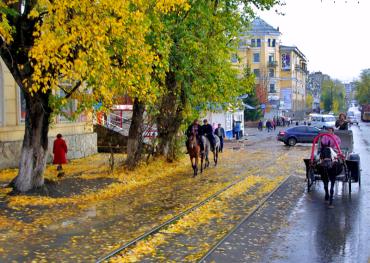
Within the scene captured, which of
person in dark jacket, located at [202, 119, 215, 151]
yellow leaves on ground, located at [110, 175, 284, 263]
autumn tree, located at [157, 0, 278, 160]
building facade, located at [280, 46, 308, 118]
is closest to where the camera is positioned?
yellow leaves on ground, located at [110, 175, 284, 263]

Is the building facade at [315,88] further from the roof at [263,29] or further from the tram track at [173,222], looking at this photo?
the tram track at [173,222]

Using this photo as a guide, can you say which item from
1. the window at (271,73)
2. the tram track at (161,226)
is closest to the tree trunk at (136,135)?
the tram track at (161,226)

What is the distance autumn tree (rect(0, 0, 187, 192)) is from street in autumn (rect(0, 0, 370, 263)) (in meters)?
0.04

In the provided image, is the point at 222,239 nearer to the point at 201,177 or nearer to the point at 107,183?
the point at 107,183

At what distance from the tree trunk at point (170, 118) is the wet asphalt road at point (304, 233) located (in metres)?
8.75

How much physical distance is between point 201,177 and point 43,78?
852cm

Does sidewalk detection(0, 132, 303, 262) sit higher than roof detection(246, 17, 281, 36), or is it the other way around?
roof detection(246, 17, 281, 36)

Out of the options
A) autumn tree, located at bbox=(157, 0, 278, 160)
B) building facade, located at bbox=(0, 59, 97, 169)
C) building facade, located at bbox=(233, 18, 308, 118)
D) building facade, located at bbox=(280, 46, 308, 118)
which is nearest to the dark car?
autumn tree, located at bbox=(157, 0, 278, 160)

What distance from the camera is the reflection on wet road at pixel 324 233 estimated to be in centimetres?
889

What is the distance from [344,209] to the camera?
1320 cm

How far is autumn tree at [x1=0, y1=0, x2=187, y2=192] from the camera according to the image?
12.1m

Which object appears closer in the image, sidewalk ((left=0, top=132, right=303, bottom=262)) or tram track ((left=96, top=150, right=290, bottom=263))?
tram track ((left=96, top=150, right=290, bottom=263))

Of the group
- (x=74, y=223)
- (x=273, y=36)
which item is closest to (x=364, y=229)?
(x=74, y=223)

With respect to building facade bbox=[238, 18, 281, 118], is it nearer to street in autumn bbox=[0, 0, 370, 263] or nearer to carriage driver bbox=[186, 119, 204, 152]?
street in autumn bbox=[0, 0, 370, 263]
